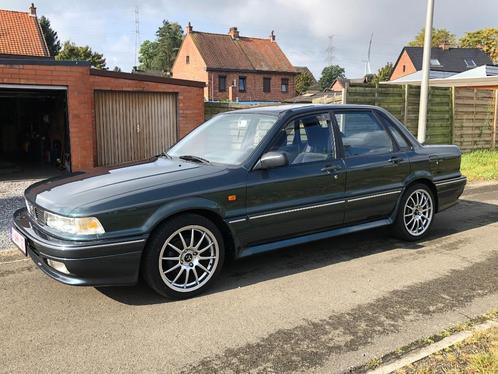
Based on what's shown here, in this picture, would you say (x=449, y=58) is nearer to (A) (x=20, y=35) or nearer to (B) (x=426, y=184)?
(A) (x=20, y=35)

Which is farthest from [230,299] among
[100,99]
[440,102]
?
[440,102]

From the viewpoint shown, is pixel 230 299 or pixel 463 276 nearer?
pixel 230 299

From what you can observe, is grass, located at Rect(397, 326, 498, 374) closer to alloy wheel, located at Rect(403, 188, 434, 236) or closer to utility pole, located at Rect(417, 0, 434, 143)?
alloy wheel, located at Rect(403, 188, 434, 236)

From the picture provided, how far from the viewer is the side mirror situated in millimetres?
4473

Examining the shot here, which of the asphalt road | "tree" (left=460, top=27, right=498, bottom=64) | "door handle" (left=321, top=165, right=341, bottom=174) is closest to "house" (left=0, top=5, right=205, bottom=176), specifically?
the asphalt road

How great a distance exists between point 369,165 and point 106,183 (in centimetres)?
283

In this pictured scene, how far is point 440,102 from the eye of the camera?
14.5 meters

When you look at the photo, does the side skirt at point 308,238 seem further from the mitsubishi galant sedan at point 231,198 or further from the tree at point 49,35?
the tree at point 49,35

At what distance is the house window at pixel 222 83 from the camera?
46662 mm

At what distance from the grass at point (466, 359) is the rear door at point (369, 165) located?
2113 mm

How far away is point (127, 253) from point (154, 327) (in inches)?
23.9

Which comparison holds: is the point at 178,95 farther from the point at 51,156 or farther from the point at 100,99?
the point at 51,156

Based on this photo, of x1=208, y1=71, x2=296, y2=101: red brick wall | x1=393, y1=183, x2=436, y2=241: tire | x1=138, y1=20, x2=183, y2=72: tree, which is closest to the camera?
x1=393, y1=183, x2=436, y2=241: tire

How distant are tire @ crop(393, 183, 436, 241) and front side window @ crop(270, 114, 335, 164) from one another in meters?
1.29
